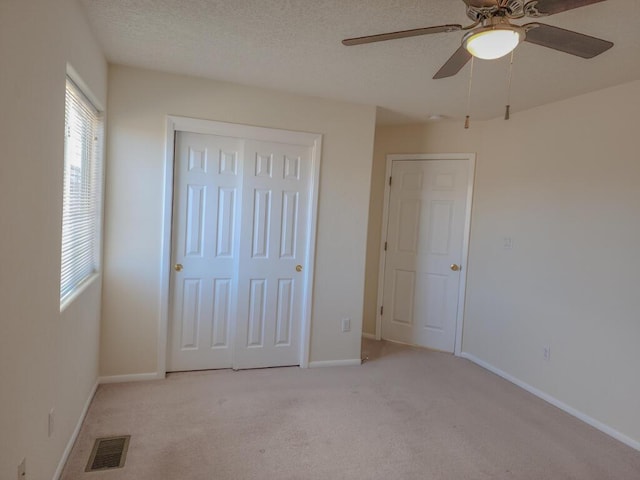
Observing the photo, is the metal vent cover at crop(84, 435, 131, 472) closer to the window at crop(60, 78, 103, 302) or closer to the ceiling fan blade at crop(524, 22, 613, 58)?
the window at crop(60, 78, 103, 302)

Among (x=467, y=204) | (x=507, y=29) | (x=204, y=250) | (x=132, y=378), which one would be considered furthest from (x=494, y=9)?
(x=132, y=378)

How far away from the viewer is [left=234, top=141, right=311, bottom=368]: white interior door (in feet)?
10.6

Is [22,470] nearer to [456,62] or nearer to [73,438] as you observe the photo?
[73,438]

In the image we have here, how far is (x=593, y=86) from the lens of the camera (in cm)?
269

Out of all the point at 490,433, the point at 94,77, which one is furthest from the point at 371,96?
the point at 490,433

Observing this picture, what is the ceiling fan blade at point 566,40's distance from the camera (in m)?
1.48

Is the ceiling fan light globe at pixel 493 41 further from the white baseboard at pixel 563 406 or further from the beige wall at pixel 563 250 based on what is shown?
the white baseboard at pixel 563 406

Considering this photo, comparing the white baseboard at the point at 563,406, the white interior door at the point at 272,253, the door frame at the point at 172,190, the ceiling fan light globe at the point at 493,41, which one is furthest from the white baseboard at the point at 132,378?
the ceiling fan light globe at the point at 493,41

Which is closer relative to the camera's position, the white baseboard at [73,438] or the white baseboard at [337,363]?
the white baseboard at [73,438]

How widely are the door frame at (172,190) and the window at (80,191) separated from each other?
0.45 meters

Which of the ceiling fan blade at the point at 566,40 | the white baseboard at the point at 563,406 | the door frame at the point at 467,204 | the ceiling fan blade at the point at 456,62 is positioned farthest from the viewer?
the door frame at the point at 467,204

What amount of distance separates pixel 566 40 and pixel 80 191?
2.58 m

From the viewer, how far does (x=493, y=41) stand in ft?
4.58

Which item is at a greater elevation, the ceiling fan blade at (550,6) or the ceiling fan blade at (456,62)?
the ceiling fan blade at (550,6)
